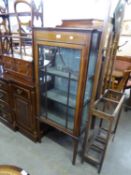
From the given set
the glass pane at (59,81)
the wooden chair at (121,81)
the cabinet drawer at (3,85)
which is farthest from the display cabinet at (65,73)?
the wooden chair at (121,81)

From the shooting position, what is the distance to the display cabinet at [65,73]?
1.28m

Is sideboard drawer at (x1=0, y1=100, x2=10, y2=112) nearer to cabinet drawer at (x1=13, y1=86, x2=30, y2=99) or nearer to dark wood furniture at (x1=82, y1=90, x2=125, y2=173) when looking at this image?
cabinet drawer at (x1=13, y1=86, x2=30, y2=99)

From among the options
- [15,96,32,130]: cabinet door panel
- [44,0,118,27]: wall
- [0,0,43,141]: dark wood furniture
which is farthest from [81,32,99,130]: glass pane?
[44,0,118,27]: wall

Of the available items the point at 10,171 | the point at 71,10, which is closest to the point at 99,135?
the point at 10,171

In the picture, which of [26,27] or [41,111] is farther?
[26,27]

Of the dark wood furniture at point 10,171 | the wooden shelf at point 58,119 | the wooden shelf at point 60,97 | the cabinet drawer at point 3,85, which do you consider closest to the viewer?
the dark wood furniture at point 10,171

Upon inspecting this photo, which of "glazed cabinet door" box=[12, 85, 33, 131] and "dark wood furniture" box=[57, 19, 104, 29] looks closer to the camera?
"dark wood furniture" box=[57, 19, 104, 29]

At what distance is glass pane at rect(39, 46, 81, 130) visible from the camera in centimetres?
154

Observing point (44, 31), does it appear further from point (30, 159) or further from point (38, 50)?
point (30, 159)

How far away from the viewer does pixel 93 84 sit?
5.12 ft

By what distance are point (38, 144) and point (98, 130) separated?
926 millimetres

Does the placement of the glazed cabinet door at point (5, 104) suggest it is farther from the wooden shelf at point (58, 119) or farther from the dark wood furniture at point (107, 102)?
the dark wood furniture at point (107, 102)

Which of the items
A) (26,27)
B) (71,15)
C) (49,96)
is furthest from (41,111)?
(71,15)

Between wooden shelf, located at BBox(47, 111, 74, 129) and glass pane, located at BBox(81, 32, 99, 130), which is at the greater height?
glass pane, located at BBox(81, 32, 99, 130)
